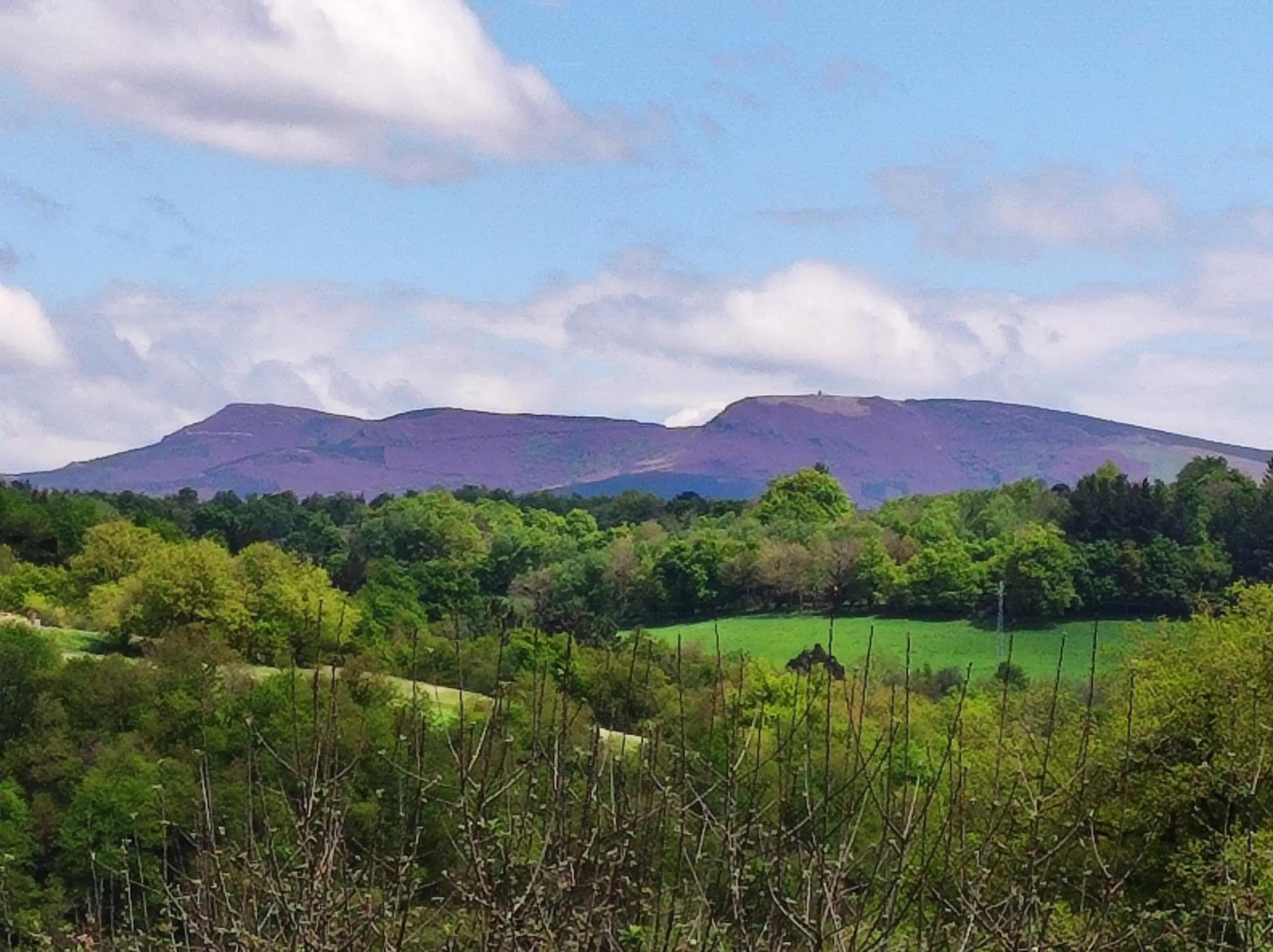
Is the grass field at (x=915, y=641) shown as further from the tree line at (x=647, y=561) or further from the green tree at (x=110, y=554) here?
the green tree at (x=110, y=554)

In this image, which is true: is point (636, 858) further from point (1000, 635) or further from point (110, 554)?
point (110, 554)

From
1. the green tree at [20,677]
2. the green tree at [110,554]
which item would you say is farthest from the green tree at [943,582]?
the green tree at [20,677]

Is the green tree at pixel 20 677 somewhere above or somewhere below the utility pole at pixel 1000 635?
below

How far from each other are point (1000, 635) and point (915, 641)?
3720 millimetres

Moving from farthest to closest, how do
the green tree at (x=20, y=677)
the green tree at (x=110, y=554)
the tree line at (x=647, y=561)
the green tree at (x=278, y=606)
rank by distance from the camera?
the green tree at (x=110, y=554)
the tree line at (x=647, y=561)
the green tree at (x=278, y=606)
the green tree at (x=20, y=677)

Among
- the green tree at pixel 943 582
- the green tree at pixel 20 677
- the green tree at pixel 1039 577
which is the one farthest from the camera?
the green tree at pixel 943 582

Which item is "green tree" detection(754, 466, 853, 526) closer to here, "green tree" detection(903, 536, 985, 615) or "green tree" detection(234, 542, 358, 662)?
"green tree" detection(903, 536, 985, 615)

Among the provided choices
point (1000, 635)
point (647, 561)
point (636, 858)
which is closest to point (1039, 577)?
point (1000, 635)

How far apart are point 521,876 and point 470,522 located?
107131 mm

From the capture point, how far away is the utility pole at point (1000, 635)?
64.8 metres

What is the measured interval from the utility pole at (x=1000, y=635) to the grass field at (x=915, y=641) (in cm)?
16

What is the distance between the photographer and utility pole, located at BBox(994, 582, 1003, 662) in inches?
2552

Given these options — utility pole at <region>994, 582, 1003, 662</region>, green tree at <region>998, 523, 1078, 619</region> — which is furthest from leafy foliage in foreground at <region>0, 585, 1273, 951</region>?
green tree at <region>998, 523, 1078, 619</region>

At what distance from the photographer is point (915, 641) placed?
67375 mm
